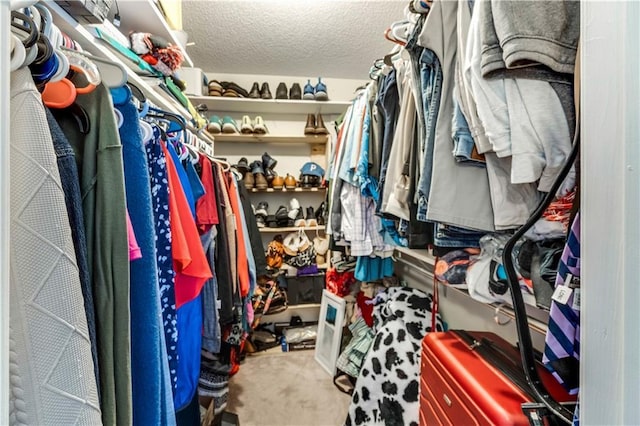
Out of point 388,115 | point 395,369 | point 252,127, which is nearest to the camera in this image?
point 388,115

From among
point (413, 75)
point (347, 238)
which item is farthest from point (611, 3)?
point (347, 238)

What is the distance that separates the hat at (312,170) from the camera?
2.52 metres

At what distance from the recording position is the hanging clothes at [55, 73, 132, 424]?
0.44 metres

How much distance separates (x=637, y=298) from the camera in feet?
0.95

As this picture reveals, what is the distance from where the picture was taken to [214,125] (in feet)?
7.64

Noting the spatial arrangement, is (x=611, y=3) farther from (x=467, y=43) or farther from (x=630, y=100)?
(x=467, y=43)

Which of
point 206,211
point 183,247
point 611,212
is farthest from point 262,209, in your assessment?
point 611,212

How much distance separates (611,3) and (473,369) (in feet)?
2.70

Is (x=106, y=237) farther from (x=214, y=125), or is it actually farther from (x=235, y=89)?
(x=235, y=89)

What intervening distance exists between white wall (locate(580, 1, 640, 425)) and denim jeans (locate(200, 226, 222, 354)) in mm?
972

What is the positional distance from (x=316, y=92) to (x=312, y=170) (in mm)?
641

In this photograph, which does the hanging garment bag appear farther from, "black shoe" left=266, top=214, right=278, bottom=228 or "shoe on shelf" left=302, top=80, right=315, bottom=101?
"shoe on shelf" left=302, top=80, right=315, bottom=101

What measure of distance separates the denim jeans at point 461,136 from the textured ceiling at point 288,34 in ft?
4.62

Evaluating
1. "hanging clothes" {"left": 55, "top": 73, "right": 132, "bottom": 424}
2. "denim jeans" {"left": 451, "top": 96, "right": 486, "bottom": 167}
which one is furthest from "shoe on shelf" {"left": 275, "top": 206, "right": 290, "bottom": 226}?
"hanging clothes" {"left": 55, "top": 73, "right": 132, "bottom": 424}
